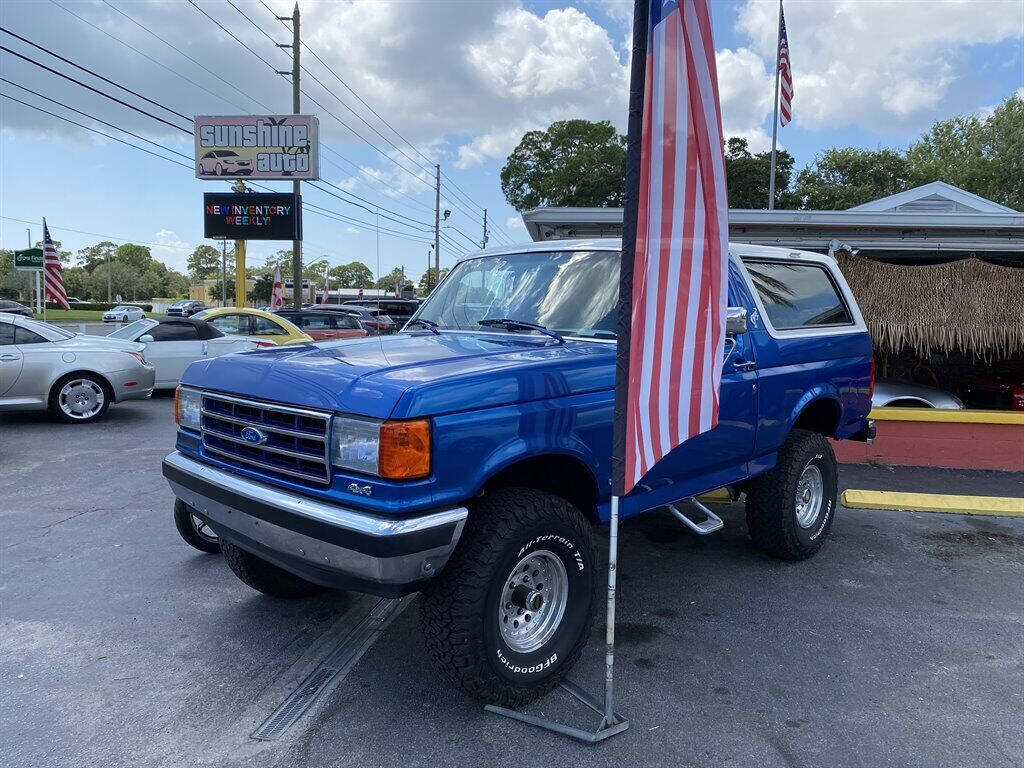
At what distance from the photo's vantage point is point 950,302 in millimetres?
8266

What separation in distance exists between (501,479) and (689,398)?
2.94ft

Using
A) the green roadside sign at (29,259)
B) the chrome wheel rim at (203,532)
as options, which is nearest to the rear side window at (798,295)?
the chrome wheel rim at (203,532)

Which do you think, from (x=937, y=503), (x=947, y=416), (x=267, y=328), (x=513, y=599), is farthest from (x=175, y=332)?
(x=947, y=416)

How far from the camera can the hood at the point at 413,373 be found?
2805 mm

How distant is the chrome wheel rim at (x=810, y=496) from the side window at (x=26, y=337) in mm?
9563

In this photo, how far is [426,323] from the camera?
4.65 m

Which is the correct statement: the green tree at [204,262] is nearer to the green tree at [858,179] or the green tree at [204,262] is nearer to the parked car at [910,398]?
the green tree at [858,179]

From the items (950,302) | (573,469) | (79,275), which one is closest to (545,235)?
(950,302)

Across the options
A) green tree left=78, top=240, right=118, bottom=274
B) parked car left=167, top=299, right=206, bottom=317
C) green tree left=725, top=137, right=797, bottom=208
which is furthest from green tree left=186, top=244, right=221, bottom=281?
green tree left=725, top=137, right=797, bottom=208

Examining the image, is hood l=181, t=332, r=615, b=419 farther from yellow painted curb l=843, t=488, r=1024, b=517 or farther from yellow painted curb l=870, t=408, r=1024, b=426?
yellow painted curb l=870, t=408, r=1024, b=426

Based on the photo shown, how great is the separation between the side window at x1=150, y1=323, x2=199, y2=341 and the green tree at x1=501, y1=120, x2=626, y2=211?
32.2m

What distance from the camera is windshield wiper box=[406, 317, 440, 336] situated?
14.7 ft

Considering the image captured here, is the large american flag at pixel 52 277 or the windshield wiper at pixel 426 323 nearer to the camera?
the windshield wiper at pixel 426 323

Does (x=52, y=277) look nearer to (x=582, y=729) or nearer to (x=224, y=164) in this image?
(x=224, y=164)
